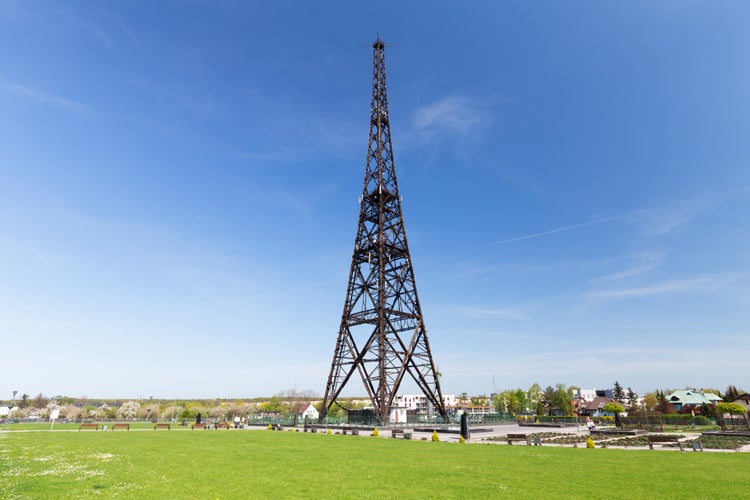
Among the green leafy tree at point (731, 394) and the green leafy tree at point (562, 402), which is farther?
the green leafy tree at point (562, 402)

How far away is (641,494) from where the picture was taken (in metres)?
10.5

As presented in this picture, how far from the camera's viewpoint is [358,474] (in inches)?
528

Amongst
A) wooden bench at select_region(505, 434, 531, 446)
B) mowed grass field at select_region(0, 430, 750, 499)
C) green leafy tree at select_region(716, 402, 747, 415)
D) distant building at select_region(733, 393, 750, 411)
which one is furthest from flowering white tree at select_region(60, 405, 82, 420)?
distant building at select_region(733, 393, 750, 411)

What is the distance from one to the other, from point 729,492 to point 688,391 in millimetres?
104055

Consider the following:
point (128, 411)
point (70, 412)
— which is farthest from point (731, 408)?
point (70, 412)

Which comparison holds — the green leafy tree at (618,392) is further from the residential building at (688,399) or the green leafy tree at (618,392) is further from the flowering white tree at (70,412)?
the flowering white tree at (70,412)

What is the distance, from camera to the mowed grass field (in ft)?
34.0

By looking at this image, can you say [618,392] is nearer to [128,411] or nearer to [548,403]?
[548,403]

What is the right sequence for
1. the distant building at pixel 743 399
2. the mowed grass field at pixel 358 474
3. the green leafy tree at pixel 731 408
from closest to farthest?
1. the mowed grass field at pixel 358 474
2. the green leafy tree at pixel 731 408
3. the distant building at pixel 743 399

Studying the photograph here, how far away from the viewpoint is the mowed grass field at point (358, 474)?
34.0 feet

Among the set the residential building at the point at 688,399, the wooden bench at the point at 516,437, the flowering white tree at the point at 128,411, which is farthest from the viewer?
the flowering white tree at the point at 128,411

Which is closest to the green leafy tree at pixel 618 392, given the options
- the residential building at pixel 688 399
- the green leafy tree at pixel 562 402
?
the residential building at pixel 688 399

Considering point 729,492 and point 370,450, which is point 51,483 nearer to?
point 370,450

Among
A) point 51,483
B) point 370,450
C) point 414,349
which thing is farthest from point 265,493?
point 414,349
